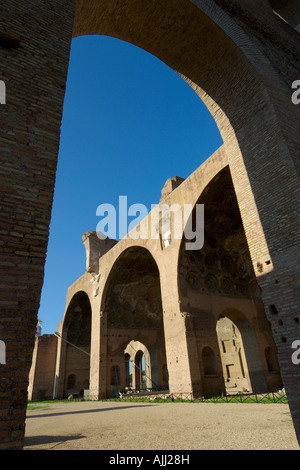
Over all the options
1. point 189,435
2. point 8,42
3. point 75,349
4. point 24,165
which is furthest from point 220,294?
point 75,349

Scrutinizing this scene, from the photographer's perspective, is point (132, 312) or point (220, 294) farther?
point (132, 312)

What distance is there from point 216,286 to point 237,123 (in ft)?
29.8

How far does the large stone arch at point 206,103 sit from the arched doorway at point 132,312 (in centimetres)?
1127

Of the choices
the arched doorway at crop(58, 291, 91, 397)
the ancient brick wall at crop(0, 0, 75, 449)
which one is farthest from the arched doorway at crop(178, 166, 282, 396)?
the arched doorway at crop(58, 291, 91, 397)

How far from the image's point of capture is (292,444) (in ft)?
12.8

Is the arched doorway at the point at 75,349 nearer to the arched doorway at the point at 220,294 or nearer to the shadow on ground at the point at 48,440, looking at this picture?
the arched doorway at the point at 220,294

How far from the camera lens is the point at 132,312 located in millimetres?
20609

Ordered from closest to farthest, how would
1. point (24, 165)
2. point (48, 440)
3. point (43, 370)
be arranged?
point (24, 165), point (48, 440), point (43, 370)

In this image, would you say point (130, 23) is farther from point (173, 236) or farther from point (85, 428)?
point (85, 428)

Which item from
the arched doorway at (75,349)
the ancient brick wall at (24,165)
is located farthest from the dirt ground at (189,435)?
the arched doorway at (75,349)

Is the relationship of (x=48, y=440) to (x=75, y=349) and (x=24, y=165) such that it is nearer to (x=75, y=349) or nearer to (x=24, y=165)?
(x=24, y=165)

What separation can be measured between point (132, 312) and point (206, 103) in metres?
16.0

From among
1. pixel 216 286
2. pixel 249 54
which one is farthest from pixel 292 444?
pixel 216 286

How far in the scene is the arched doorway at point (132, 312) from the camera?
18.5 m
